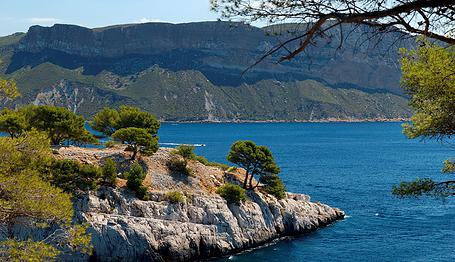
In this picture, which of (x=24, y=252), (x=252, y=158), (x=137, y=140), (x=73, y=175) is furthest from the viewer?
(x=252, y=158)

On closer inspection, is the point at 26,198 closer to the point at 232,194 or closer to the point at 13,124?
the point at 232,194

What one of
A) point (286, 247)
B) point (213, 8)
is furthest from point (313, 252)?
point (213, 8)

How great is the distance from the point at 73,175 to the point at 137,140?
860cm

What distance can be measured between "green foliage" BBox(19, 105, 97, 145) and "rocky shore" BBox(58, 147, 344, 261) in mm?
3245

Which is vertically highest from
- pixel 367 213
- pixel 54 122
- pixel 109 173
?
pixel 54 122

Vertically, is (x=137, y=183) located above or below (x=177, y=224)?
above

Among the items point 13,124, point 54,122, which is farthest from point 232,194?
point 13,124

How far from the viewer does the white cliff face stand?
128 feet

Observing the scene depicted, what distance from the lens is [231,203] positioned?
47406 mm

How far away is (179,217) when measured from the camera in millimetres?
43375

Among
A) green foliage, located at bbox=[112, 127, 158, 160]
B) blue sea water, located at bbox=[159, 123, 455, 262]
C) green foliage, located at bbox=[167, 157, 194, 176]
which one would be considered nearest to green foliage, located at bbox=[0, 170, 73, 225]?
blue sea water, located at bbox=[159, 123, 455, 262]

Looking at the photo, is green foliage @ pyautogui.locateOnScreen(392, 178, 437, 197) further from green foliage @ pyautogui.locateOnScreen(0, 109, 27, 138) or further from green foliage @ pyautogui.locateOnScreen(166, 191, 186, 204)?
green foliage @ pyautogui.locateOnScreen(0, 109, 27, 138)

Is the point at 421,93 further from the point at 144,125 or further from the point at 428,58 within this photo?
the point at 144,125

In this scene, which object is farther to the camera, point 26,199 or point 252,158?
point 252,158
